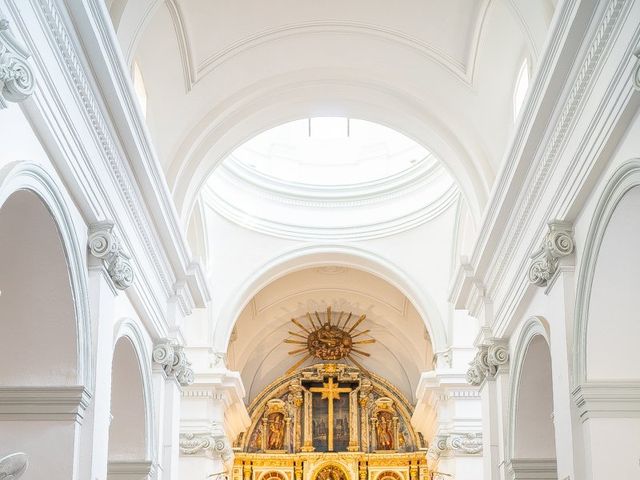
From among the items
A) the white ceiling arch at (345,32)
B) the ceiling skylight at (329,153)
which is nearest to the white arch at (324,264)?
the ceiling skylight at (329,153)

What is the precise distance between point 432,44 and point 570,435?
5654 millimetres

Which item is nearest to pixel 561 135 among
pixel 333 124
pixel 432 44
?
pixel 432 44

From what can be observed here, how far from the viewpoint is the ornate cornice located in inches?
362

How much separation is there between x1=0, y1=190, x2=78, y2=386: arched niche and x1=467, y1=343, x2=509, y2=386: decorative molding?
5594 millimetres

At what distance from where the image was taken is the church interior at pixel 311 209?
812 cm

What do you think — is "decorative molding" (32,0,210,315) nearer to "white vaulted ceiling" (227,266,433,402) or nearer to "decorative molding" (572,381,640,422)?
"decorative molding" (572,381,640,422)

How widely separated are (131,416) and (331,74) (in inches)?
203

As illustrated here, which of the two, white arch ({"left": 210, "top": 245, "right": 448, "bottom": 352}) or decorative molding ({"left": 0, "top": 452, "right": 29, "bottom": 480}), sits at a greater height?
white arch ({"left": 210, "top": 245, "right": 448, "bottom": 352})

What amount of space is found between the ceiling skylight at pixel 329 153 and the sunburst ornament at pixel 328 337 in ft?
14.4

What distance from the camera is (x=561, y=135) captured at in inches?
366

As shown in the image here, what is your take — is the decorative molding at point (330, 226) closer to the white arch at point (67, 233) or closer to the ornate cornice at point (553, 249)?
the ornate cornice at point (553, 249)

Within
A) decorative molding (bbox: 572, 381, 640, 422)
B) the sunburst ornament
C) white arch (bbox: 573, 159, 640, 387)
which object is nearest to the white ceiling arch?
white arch (bbox: 573, 159, 640, 387)

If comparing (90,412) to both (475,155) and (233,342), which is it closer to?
(475,155)

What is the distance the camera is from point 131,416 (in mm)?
12109
